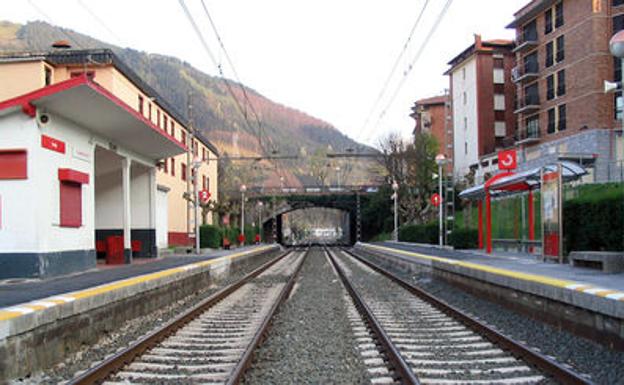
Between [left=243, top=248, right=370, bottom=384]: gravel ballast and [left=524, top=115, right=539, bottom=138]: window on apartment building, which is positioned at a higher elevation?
[left=524, top=115, right=539, bottom=138]: window on apartment building

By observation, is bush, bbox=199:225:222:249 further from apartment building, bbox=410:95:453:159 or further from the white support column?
apartment building, bbox=410:95:453:159

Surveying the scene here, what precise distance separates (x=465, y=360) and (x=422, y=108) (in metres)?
80.6

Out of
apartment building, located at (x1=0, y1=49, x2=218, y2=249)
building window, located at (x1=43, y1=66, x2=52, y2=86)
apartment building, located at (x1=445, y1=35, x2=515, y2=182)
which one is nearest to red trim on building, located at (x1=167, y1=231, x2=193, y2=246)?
apartment building, located at (x1=0, y1=49, x2=218, y2=249)

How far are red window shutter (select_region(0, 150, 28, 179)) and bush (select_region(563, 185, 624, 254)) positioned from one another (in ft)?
47.0

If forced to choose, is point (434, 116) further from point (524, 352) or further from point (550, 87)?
point (524, 352)

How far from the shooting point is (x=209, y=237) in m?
41.6

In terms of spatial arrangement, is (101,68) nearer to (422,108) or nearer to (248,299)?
(248,299)

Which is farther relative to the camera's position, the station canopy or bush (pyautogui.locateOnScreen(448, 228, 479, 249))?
bush (pyautogui.locateOnScreen(448, 228, 479, 249))

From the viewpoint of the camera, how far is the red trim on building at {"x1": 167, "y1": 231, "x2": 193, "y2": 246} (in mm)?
44713

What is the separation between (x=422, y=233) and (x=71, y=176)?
101ft

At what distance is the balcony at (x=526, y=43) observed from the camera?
2133 inches

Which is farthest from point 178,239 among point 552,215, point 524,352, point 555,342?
point 524,352

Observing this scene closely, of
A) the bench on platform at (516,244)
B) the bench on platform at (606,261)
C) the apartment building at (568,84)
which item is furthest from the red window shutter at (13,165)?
the apartment building at (568,84)

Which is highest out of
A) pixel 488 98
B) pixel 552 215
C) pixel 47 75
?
pixel 488 98
